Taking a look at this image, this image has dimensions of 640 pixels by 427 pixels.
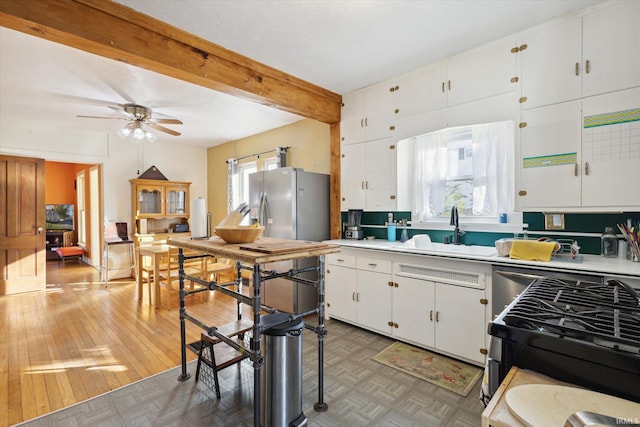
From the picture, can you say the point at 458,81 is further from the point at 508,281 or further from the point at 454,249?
the point at 508,281

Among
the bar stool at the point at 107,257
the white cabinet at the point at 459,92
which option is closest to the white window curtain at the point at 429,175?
the white cabinet at the point at 459,92

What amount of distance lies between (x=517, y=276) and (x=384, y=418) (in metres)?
1.33

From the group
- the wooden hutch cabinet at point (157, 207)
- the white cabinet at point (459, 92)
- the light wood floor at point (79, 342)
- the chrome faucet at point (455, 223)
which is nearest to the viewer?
the light wood floor at point (79, 342)

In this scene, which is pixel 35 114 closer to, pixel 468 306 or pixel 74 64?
pixel 74 64

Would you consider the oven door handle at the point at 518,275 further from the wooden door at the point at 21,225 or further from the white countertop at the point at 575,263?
the wooden door at the point at 21,225

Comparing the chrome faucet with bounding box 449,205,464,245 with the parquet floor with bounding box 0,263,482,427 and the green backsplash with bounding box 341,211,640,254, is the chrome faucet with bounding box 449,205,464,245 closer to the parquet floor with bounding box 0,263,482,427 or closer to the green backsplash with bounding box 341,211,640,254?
the green backsplash with bounding box 341,211,640,254

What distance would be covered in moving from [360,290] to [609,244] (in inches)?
80.6

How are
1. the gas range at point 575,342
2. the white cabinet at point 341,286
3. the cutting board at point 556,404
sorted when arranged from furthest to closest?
the white cabinet at point 341,286, the gas range at point 575,342, the cutting board at point 556,404

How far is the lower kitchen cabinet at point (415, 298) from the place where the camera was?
7.90 feet

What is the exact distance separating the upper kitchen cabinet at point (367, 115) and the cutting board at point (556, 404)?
3025mm

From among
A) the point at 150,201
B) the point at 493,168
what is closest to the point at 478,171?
the point at 493,168

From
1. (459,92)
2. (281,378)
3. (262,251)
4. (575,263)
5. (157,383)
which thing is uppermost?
(459,92)

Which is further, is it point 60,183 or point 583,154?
point 60,183

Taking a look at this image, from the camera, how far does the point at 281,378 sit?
1776 millimetres
